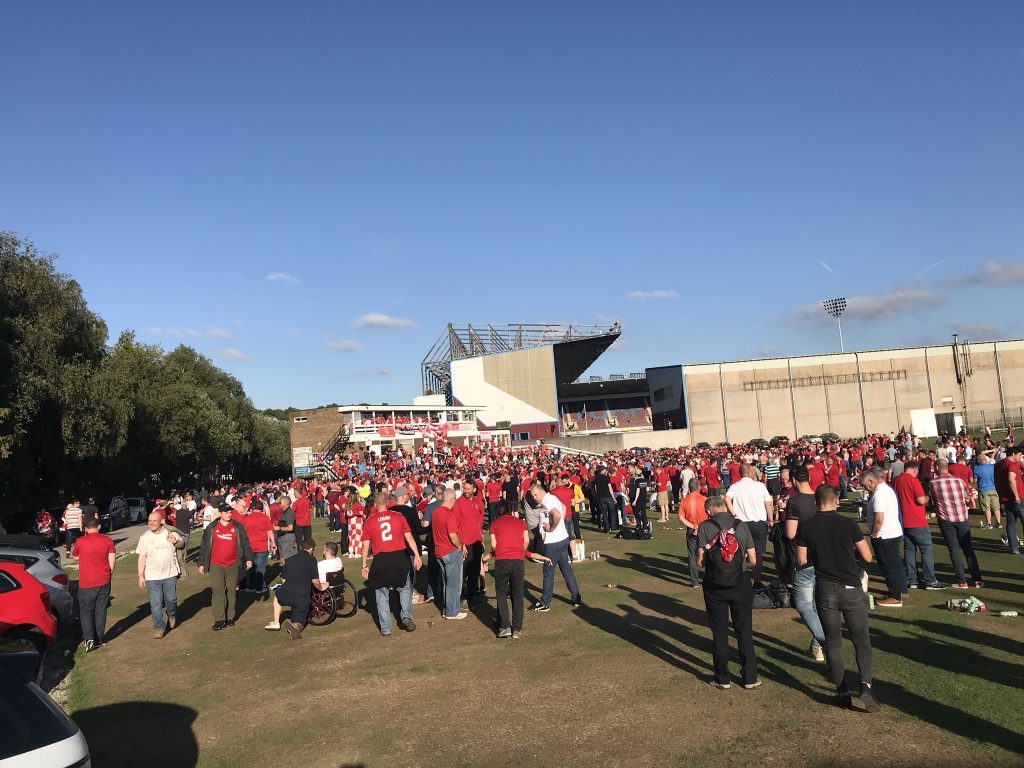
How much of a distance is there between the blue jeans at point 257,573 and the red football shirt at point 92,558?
11.7 feet

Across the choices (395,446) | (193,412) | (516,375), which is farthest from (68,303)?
(516,375)

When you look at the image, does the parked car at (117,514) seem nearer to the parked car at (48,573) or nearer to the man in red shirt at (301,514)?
the man in red shirt at (301,514)

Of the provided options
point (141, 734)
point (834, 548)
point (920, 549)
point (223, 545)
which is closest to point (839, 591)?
point (834, 548)

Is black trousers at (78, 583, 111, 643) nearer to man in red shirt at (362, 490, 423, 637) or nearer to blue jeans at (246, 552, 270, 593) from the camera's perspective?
blue jeans at (246, 552, 270, 593)

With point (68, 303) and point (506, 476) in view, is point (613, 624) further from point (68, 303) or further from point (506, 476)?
point (68, 303)

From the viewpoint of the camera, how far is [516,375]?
78.0 meters

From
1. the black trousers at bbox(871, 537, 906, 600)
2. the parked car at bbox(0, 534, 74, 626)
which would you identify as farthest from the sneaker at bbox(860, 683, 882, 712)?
the parked car at bbox(0, 534, 74, 626)

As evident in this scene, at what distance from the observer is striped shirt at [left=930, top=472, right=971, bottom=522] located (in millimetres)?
10055

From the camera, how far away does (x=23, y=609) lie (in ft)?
28.3

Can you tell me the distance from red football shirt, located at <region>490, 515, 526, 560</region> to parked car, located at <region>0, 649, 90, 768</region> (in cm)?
561

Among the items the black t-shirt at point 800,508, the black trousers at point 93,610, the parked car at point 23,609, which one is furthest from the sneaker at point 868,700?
the black trousers at point 93,610

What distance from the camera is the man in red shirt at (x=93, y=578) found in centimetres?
988

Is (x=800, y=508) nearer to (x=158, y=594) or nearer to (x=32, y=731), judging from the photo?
(x=32, y=731)

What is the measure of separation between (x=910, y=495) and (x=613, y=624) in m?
4.27
